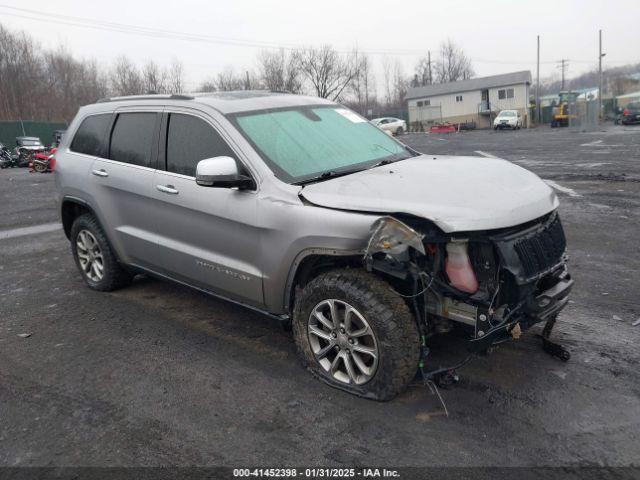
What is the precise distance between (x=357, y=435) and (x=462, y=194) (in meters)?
1.51

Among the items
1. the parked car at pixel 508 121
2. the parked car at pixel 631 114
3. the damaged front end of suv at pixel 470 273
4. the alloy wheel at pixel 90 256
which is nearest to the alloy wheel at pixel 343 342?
the damaged front end of suv at pixel 470 273

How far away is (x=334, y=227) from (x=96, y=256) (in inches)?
128

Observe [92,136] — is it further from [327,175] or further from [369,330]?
[369,330]

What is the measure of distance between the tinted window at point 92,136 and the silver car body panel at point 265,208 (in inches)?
8.0

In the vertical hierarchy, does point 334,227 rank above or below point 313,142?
below

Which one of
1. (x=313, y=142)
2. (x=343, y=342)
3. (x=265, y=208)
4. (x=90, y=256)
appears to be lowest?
(x=343, y=342)

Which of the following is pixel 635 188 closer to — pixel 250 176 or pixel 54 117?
pixel 250 176

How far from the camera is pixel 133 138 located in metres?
4.73

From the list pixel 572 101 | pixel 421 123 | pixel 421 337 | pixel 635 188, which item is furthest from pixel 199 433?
pixel 421 123

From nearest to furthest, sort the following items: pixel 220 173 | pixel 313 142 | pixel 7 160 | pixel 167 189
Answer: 1. pixel 220 173
2. pixel 313 142
3. pixel 167 189
4. pixel 7 160

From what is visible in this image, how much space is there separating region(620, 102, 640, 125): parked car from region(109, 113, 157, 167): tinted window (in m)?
40.8

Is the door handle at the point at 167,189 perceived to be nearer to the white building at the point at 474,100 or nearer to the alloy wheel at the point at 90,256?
the alloy wheel at the point at 90,256

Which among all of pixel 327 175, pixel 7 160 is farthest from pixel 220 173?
pixel 7 160

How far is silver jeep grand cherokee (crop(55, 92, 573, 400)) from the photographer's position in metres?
3.00
